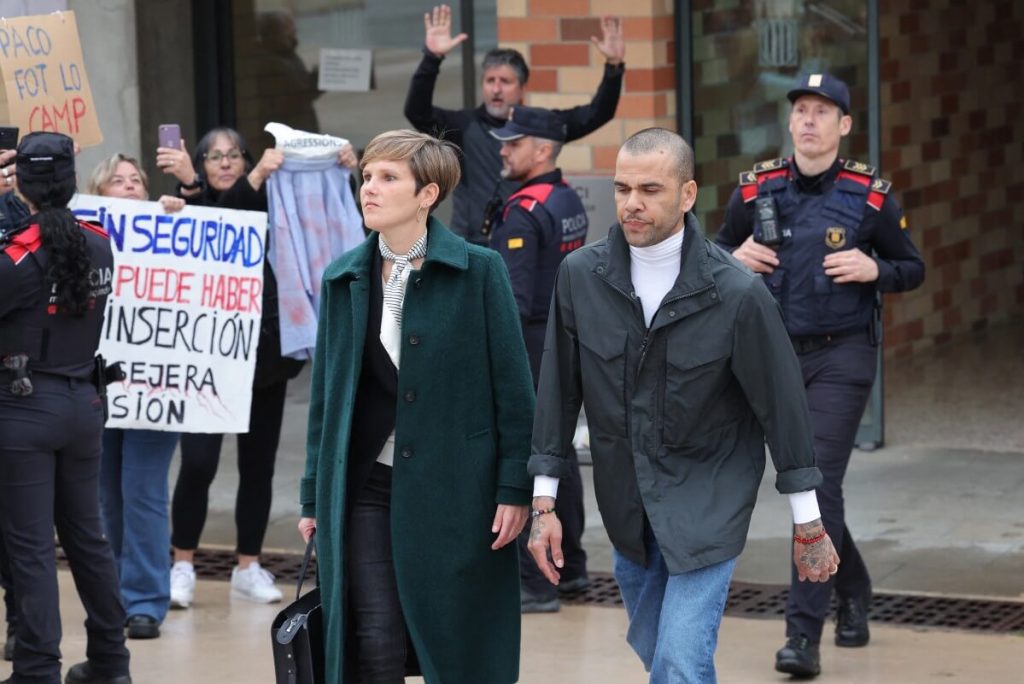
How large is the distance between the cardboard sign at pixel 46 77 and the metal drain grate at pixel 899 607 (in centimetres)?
205

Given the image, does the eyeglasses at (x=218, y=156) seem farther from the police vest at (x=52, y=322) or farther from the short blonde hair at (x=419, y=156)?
the short blonde hair at (x=419, y=156)

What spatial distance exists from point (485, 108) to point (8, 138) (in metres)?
2.34

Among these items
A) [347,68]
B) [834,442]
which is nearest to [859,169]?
[834,442]

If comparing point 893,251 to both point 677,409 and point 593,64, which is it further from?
point 593,64

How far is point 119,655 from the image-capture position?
619cm

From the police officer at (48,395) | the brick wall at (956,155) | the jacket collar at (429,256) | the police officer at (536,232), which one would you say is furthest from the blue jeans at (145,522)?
the brick wall at (956,155)

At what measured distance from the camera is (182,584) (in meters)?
7.28

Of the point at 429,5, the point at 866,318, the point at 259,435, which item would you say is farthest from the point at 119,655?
the point at 429,5

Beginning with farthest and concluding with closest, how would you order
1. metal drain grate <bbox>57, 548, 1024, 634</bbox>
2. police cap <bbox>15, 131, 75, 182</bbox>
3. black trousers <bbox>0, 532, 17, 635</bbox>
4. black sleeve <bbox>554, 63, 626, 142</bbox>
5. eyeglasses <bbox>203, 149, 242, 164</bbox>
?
black sleeve <bbox>554, 63, 626, 142</bbox>, eyeglasses <bbox>203, 149, 242, 164</bbox>, metal drain grate <bbox>57, 548, 1024, 634</bbox>, black trousers <bbox>0, 532, 17, 635</bbox>, police cap <bbox>15, 131, 75, 182</bbox>

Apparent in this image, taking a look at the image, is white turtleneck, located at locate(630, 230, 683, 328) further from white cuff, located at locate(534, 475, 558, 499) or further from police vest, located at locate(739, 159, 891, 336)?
police vest, located at locate(739, 159, 891, 336)

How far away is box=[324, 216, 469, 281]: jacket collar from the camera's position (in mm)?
4828

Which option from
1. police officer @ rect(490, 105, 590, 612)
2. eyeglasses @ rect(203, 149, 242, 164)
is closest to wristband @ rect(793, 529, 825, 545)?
police officer @ rect(490, 105, 590, 612)

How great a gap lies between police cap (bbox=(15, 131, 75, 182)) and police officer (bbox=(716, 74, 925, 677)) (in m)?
2.28

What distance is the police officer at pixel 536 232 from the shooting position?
22.9ft
